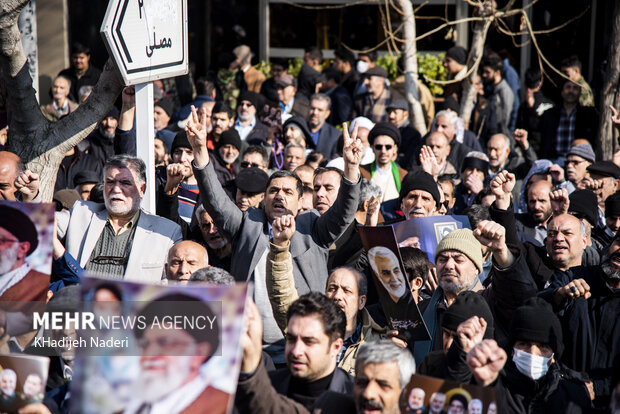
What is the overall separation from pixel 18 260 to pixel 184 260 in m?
1.35

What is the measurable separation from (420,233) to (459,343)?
A: 74.8 inches

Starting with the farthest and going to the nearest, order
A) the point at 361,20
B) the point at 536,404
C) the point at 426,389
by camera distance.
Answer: the point at 361,20 < the point at 536,404 < the point at 426,389

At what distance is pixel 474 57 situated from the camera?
33.8 feet

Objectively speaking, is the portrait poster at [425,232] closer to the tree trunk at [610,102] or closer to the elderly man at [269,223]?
the elderly man at [269,223]

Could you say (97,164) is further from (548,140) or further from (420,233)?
(548,140)

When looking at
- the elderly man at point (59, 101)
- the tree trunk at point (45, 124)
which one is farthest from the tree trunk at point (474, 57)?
the tree trunk at point (45, 124)

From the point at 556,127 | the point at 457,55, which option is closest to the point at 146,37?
the point at 556,127

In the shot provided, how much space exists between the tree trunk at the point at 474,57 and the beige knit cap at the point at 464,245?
5023 millimetres

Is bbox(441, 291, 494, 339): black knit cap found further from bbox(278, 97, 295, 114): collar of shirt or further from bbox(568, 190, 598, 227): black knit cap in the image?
bbox(278, 97, 295, 114): collar of shirt

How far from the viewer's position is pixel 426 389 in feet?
11.4

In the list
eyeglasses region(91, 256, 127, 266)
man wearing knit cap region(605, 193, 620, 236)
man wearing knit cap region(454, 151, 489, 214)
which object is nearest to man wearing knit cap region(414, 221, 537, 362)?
man wearing knit cap region(605, 193, 620, 236)

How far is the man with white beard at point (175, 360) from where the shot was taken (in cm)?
317

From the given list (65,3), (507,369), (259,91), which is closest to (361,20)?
(259,91)

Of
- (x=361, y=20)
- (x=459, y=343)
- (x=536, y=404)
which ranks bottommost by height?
(x=536, y=404)
